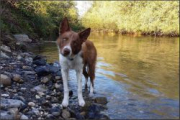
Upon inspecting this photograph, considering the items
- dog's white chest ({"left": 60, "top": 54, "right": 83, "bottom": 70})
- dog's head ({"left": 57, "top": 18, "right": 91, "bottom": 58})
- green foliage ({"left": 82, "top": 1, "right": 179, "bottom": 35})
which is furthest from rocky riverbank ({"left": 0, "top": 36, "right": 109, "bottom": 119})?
green foliage ({"left": 82, "top": 1, "right": 179, "bottom": 35})

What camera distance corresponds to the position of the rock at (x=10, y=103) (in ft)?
15.4

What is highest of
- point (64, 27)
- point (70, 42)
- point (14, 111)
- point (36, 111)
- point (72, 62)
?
point (64, 27)

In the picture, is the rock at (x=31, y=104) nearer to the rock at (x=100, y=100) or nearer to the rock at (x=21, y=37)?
the rock at (x=100, y=100)

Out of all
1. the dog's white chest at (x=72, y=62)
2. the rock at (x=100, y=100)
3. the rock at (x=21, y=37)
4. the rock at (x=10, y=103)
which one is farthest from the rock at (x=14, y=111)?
the rock at (x=21, y=37)

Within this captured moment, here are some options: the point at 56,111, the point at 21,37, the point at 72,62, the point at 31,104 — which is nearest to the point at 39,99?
the point at 31,104

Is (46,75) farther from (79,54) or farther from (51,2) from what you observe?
(51,2)

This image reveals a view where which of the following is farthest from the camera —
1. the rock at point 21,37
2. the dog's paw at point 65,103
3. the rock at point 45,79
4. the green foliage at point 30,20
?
the green foliage at point 30,20

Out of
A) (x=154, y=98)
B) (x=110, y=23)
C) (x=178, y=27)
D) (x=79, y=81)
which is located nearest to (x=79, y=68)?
(x=79, y=81)

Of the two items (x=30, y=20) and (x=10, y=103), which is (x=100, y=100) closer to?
(x=10, y=103)

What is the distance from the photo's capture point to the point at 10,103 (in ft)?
15.8

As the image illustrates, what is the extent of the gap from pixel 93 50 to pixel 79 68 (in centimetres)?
115

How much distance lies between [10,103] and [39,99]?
873 mm

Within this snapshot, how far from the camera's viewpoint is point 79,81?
5512mm

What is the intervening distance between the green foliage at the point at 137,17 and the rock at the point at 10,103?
34.2 metres
